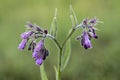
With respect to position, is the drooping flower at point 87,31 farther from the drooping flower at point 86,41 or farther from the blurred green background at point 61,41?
the blurred green background at point 61,41

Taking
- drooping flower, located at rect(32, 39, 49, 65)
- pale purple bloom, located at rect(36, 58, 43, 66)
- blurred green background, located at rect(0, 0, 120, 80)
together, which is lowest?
pale purple bloom, located at rect(36, 58, 43, 66)

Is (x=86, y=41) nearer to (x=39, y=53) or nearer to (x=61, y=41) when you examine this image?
(x=39, y=53)

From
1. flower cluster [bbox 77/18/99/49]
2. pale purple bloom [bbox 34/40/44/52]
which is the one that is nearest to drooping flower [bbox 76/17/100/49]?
flower cluster [bbox 77/18/99/49]

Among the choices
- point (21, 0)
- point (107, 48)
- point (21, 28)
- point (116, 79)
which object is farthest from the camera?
point (21, 0)

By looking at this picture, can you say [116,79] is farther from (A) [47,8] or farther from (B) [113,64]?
(A) [47,8]

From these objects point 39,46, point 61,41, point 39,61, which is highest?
point 61,41

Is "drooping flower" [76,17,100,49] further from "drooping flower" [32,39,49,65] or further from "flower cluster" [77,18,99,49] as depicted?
"drooping flower" [32,39,49,65]

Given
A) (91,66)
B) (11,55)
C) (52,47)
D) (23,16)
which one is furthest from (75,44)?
(23,16)

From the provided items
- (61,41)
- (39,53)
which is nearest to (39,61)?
(39,53)
